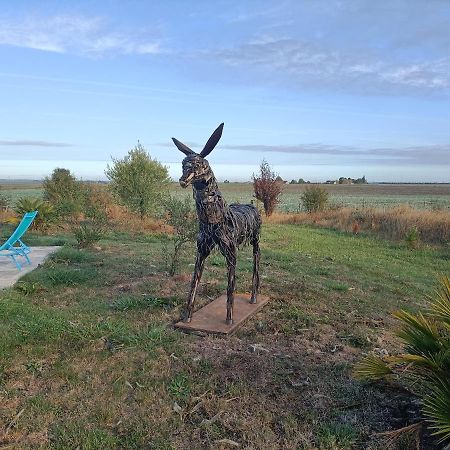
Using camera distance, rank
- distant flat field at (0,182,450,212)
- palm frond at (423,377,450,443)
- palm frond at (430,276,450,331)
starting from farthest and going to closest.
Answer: distant flat field at (0,182,450,212) < palm frond at (430,276,450,331) < palm frond at (423,377,450,443)

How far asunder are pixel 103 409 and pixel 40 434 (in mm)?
507

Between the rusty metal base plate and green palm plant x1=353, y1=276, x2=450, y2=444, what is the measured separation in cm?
197

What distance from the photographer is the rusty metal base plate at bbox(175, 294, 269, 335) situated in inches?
208

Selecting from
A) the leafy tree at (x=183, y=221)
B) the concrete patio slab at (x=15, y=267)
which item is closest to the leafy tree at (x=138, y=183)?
the concrete patio slab at (x=15, y=267)

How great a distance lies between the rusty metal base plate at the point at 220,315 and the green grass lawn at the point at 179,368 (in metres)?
0.15

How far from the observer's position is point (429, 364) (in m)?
3.21

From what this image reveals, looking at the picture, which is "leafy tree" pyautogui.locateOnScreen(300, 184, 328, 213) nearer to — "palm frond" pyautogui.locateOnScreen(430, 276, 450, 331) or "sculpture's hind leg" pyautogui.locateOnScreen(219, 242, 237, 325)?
"sculpture's hind leg" pyautogui.locateOnScreen(219, 242, 237, 325)

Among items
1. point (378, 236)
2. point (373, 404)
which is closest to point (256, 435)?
point (373, 404)

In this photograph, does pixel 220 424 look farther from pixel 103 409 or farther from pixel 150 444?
pixel 103 409

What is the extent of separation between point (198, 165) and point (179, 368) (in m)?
2.13

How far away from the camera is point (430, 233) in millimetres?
16797

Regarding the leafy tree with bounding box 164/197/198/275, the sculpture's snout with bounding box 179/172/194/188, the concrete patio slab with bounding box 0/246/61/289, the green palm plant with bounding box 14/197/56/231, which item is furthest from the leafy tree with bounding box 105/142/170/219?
the sculpture's snout with bounding box 179/172/194/188

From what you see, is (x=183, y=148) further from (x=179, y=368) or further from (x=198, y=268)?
(x=179, y=368)

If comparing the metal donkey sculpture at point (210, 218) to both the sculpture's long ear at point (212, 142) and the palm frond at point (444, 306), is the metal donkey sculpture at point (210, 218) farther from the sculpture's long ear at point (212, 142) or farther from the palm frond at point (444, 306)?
the palm frond at point (444, 306)
